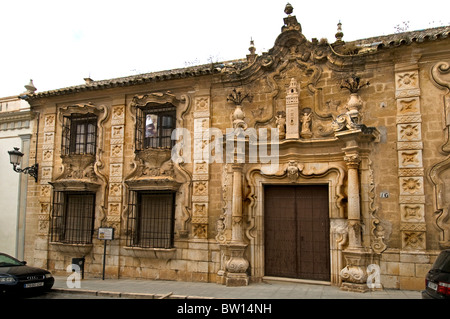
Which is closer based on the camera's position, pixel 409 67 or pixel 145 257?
pixel 409 67

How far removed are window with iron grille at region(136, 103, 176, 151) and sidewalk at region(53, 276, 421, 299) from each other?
398cm

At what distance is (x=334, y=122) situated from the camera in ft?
29.2

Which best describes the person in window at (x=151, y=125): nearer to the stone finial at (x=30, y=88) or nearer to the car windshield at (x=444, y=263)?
the stone finial at (x=30, y=88)

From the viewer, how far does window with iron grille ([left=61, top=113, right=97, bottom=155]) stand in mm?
11992

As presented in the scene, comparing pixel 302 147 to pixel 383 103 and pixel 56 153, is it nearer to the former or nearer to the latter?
pixel 383 103

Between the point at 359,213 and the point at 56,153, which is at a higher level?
the point at 56,153

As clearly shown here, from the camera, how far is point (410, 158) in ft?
27.1

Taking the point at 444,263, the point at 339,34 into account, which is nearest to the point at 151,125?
the point at 339,34

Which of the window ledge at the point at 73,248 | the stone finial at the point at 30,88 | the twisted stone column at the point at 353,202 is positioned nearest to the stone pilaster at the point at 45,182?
the window ledge at the point at 73,248

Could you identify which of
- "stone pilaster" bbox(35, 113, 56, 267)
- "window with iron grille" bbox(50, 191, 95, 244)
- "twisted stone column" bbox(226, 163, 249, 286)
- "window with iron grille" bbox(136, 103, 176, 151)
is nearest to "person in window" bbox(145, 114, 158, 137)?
"window with iron grille" bbox(136, 103, 176, 151)

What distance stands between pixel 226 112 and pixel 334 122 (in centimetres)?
303

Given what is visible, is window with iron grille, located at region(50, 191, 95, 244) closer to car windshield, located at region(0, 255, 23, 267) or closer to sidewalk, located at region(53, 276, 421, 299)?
sidewalk, located at region(53, 276, 421, 299)

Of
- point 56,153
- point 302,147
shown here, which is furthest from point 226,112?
point 56,153
